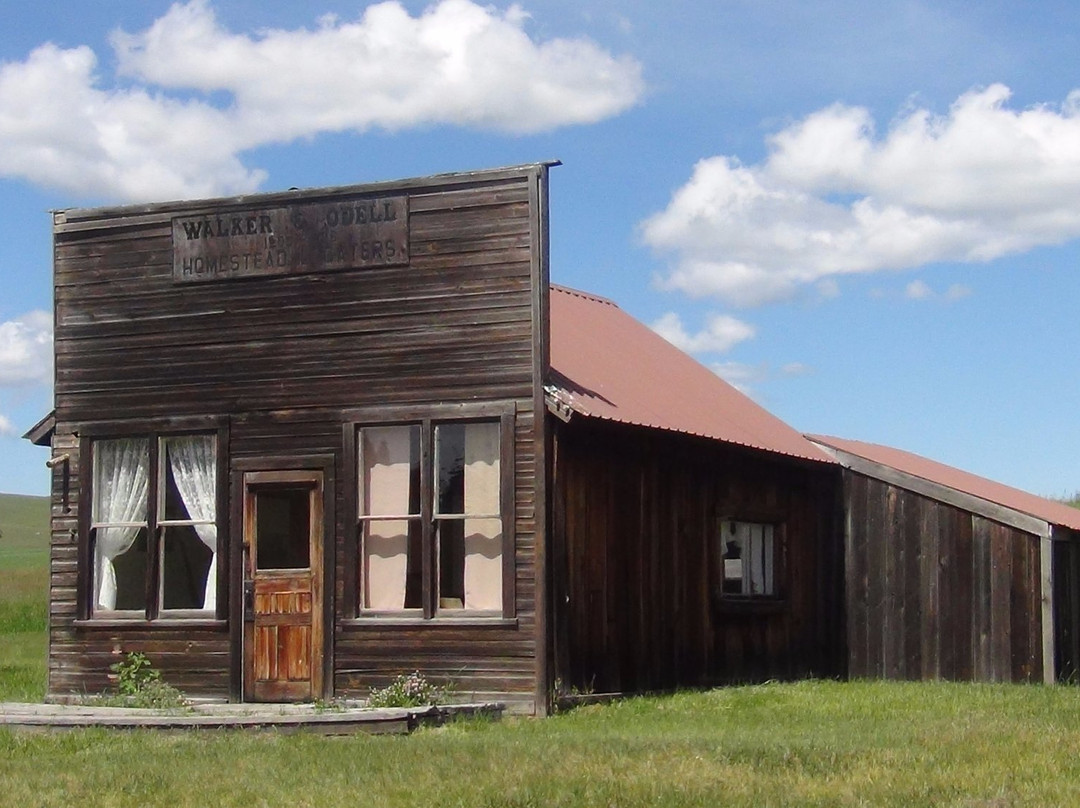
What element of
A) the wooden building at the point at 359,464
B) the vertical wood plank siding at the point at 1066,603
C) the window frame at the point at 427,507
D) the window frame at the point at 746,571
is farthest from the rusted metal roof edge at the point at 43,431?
the vertical wood plank siding at the point at 1066,603

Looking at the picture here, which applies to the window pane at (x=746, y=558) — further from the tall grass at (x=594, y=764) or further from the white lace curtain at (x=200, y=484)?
the white lace curtain at (x=200, y=484)

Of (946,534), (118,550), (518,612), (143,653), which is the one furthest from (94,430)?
(946,534)

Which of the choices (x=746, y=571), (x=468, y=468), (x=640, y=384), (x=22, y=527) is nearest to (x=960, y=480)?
(x=746, y=571)

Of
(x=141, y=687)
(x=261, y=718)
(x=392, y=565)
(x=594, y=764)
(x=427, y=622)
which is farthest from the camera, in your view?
(x=141, y=687)

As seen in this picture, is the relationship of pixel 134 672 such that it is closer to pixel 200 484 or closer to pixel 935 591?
pixel 200 484

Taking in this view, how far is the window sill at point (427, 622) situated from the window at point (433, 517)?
89mm

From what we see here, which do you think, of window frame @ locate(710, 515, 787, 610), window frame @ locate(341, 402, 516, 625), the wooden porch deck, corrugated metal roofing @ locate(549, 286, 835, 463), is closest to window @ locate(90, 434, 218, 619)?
window frame @ locate(341, 402, 516, 625)

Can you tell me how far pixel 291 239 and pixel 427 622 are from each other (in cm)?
418

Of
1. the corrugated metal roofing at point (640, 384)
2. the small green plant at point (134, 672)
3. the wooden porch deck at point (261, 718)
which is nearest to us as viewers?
the wooden porch deck at point (261, 718)

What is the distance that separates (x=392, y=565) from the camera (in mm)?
17203

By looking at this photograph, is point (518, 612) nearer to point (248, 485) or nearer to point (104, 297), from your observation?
point (248, 485)

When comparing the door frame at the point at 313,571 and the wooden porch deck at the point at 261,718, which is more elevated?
the door frame at the point at 313,571

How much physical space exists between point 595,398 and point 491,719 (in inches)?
136

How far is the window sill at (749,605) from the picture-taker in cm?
1992
